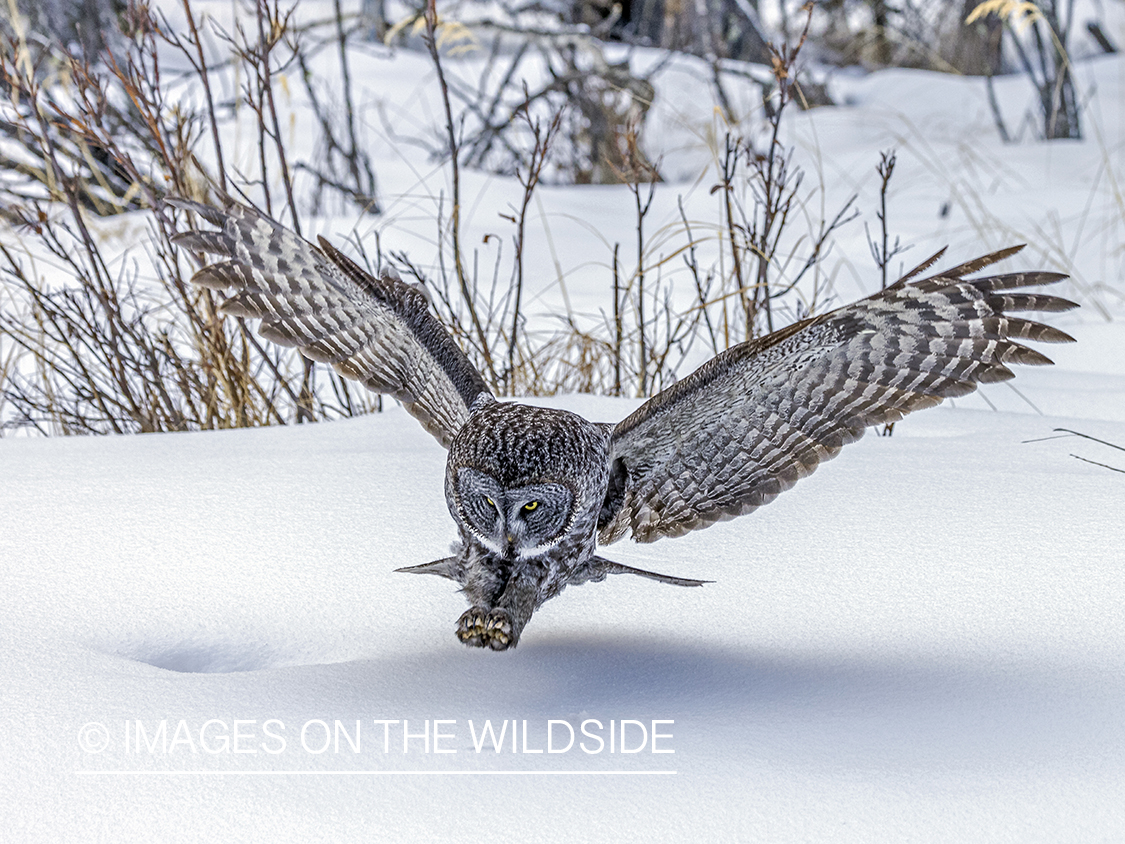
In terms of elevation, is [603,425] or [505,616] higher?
[603,425]

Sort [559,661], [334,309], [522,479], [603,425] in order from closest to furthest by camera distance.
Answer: [522,479] < [559,661] < [603,425] < [334,309]

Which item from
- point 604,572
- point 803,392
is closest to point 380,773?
point 604,572

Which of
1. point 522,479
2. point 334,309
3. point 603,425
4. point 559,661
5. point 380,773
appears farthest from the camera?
point 334,309

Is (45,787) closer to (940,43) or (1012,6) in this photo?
(1012,6)

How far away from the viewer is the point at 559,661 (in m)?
1.52

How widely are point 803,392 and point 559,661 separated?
1.78 feet

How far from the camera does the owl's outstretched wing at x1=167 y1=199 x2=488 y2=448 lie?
1.73 meters

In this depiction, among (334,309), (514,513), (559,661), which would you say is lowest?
(559,661)

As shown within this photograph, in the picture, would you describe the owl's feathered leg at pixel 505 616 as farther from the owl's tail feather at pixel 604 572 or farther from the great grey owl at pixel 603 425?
the owl's tail feather at pixel 604 572

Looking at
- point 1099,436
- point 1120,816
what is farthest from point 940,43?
point 1120,816

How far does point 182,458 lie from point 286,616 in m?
0.86

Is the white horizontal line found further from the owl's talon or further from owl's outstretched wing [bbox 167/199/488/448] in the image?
owl's outstretched wing [bbox 167/199/488/448]

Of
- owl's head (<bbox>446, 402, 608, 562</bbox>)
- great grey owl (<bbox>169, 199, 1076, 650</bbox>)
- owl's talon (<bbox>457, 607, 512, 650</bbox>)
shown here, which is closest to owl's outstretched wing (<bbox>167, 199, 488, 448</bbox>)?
great grey owl (<bbox>169, 199, 1076, 650</bbox>)

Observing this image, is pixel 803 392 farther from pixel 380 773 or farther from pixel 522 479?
pixel 380 773
